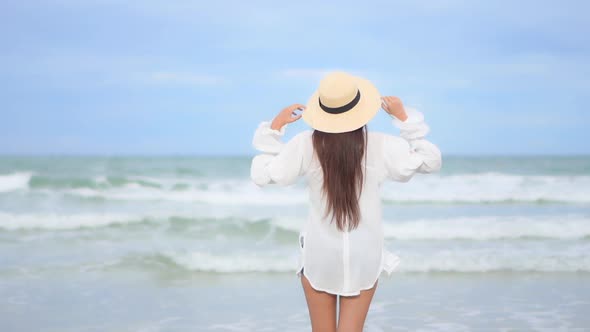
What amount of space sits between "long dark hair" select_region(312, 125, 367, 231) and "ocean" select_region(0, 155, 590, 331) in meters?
2.52

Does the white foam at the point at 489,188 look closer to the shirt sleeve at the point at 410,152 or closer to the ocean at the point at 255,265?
the ocean at the point at 255,265

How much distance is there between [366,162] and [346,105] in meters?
0.23

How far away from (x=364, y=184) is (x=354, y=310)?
0.53 meters

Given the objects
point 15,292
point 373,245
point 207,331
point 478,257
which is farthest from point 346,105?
point 478,257

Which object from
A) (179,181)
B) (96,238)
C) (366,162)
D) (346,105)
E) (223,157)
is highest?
(223,157)

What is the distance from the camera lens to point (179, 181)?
17.3 metres

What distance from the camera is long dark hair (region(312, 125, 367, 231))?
2.28m

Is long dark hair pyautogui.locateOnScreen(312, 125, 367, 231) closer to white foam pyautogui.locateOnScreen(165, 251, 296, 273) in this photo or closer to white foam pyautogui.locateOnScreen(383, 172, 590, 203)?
white foam pyautogui.locateOnScreen(165, 251, 296, 273)

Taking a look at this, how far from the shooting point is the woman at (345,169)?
7.50 ft

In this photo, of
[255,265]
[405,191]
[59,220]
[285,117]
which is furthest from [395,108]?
[405,191]

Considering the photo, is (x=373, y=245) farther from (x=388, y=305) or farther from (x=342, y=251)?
(x=388, y=305)

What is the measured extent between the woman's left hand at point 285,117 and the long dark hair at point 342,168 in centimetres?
18

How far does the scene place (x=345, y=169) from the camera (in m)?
2.28

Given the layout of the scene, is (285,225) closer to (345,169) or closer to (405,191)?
(405,191)
